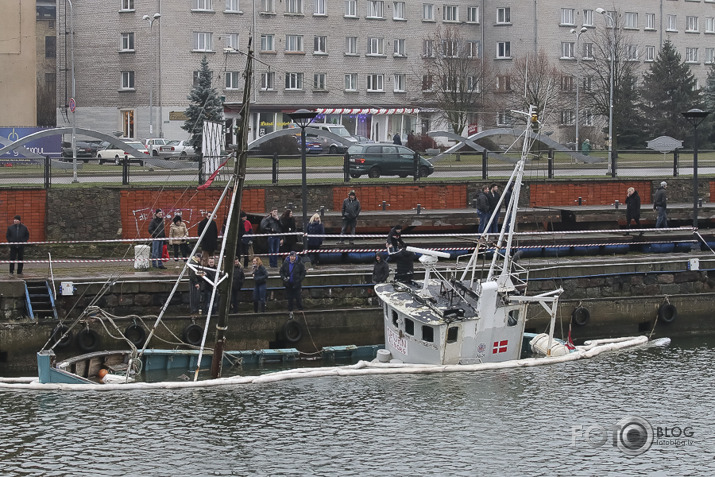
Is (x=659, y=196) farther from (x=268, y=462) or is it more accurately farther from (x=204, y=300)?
(x=268, y=462)

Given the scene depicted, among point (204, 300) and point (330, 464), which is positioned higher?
point (204, 300)

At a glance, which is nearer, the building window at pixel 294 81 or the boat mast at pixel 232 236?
the boat mast at pixel 232 236

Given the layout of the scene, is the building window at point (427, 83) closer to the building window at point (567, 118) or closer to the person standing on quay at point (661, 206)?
the building window at point (567, 118)

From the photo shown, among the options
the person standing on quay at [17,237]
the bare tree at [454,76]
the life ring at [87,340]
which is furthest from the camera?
the bare tree at [454,76]

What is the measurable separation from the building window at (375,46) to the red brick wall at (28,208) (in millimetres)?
45430

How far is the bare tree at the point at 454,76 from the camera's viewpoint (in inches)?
2687

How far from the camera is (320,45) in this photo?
73812 millimetres

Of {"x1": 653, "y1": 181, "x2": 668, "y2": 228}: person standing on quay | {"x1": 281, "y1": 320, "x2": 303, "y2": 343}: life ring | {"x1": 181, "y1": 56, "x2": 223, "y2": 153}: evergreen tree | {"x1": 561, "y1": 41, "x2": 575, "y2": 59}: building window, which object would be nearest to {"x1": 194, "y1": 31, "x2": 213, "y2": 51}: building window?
{"x1": 181, "y1": 56, "x2": 223, "y2": 153}: evergreen tree

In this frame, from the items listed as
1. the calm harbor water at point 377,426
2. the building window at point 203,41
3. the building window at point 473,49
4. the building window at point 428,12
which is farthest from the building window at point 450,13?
the calm harbor water at point 377,426

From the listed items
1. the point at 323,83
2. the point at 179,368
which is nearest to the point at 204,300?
the point at 179,368

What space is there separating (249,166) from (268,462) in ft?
67.1

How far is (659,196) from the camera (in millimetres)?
35000

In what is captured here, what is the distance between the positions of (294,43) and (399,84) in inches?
319

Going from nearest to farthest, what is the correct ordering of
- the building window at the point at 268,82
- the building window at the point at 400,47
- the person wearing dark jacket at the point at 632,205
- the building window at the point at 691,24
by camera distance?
the person wearing dark jacket at the point at 632,205
the building window at the point at 268,82
the building window at the point at 400,47
the building window at the point at 691,24
